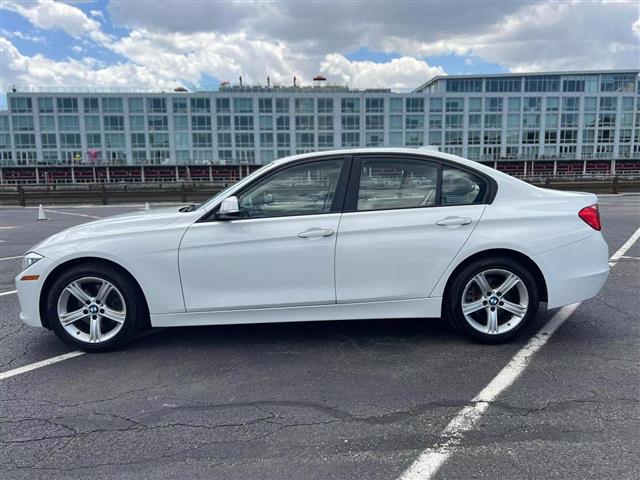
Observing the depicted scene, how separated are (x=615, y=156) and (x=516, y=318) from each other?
95.2 metres

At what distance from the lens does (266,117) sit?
78.4 metres

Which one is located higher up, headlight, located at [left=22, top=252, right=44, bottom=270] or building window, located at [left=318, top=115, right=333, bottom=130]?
building window, located at [left=318, top=115, right=333, bottom=130]

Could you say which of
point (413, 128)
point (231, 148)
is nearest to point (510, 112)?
point (413, 128)

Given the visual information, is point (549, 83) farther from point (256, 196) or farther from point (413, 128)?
point (256, 196)

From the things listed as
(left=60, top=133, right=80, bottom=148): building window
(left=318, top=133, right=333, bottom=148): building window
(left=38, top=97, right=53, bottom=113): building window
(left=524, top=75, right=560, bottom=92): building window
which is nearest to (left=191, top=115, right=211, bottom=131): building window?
(left=318, top=133, right=333, bottom=148): building window

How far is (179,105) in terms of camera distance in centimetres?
7750

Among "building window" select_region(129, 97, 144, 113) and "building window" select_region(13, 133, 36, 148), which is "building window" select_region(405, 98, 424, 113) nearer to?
"building window" select_region(129, 97, 144, 113)

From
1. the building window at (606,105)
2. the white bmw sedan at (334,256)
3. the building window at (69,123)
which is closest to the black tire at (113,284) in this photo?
the white bmw sedan at (334,256)

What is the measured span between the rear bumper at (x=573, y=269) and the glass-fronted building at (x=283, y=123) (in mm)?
73055

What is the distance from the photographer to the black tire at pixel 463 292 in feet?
13.7

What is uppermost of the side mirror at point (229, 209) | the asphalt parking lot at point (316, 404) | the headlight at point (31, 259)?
the side mirror at point (229, 209)

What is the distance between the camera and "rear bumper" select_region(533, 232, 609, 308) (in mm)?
4211

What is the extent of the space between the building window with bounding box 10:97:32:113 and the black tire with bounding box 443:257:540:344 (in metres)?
87.7

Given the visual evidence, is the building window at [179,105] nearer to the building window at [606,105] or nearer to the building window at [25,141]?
the building window at [25,141]
